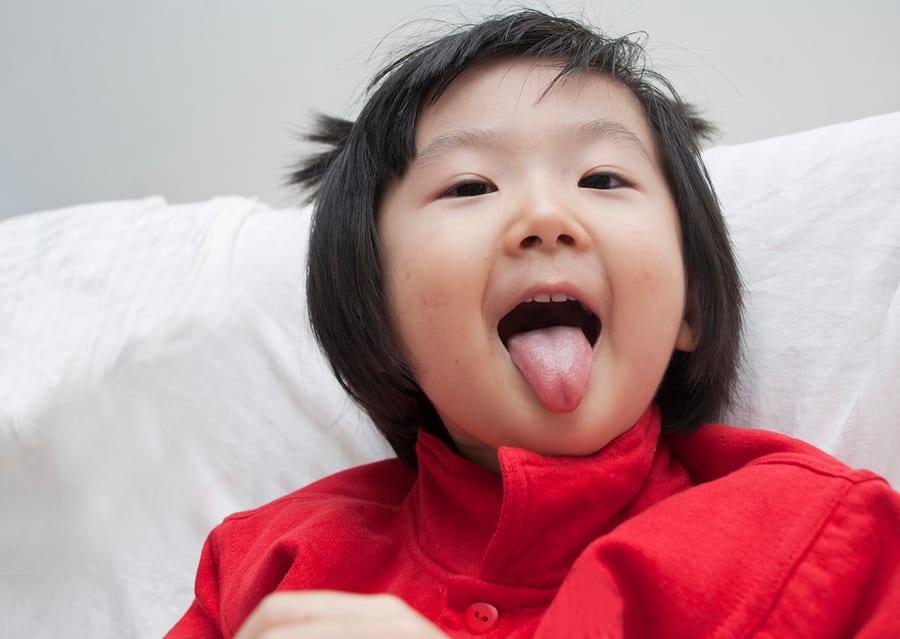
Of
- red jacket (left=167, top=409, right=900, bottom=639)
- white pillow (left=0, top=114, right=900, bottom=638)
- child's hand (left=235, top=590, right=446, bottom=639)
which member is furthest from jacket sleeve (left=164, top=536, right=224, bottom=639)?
child's hand (left=235, top=590, right=446, bottom=639)

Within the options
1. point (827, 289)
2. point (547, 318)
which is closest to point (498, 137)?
point (547, 318)

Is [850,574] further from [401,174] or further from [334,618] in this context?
Result: [401,174]

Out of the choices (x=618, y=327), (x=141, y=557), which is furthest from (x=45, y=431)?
(x=618, y=327)

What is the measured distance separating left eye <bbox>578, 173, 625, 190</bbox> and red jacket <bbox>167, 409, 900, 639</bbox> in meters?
0.19

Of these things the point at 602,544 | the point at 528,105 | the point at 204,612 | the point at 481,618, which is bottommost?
the point at 204,612

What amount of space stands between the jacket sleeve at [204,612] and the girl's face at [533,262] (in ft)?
0.92

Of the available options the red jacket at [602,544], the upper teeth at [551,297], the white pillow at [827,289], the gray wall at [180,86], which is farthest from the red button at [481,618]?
the gray wall at [180,86]

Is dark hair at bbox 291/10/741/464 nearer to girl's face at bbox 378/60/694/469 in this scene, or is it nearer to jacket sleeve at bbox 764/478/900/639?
girl's face at bbox 378/60/694/469

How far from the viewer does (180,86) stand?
4.55 ft

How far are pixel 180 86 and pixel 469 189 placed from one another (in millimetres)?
916

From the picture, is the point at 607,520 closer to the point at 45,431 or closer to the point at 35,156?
the point at 45,431

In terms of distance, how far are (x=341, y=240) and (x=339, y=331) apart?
76 mm

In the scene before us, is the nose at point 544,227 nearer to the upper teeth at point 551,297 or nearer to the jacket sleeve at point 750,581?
the upper teeth at point 551,297

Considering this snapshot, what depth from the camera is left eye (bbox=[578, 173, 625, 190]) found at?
0.64m
